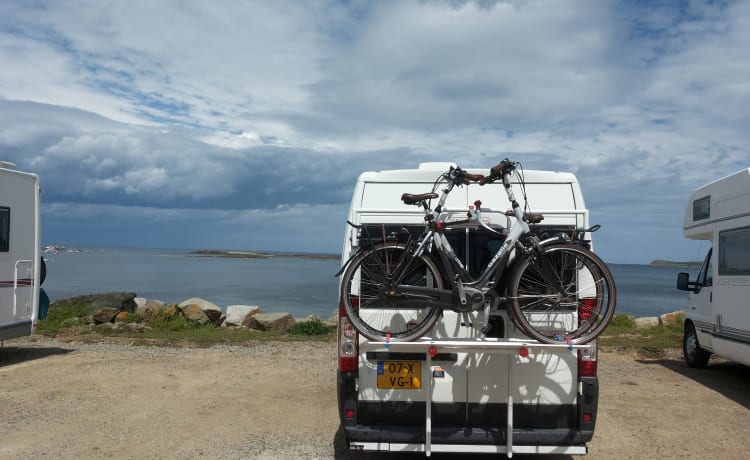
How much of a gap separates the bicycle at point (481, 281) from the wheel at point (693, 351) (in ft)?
23.1

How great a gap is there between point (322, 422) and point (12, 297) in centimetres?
620

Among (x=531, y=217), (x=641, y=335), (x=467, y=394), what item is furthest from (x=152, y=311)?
(x=531, y=217)

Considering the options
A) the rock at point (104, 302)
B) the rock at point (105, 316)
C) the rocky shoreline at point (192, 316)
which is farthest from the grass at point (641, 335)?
the rock at point (104, 302)

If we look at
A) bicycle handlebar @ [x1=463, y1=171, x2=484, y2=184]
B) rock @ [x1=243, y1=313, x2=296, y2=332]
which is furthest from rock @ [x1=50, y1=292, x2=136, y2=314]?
bicycle handlebar @ [x1=463, y1=171, x2=484, y2=184]

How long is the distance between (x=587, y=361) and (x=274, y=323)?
41.6 ft

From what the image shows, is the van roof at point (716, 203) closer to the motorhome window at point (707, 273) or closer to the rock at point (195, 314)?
the motorhome window at point (707, 273)

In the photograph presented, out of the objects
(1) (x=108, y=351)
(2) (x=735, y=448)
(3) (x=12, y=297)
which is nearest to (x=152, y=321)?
(1) (x=108, y=351)

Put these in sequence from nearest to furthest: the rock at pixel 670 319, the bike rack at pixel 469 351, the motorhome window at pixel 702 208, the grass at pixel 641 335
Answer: the bike rack at pixel 469 351 < the motorhome window at pixel 702 208 < the grass at pixel 641 335 < the rock at pixel 670 319

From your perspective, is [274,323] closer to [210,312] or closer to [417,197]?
[210,312]

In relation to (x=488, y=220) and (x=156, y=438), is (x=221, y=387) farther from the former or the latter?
(x=488, y=220)

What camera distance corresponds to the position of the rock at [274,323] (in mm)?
17156

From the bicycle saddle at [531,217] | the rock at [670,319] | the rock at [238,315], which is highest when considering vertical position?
the bicycle saddle at [531,217]

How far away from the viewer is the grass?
46.0 ft

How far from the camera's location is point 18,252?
1080cm
